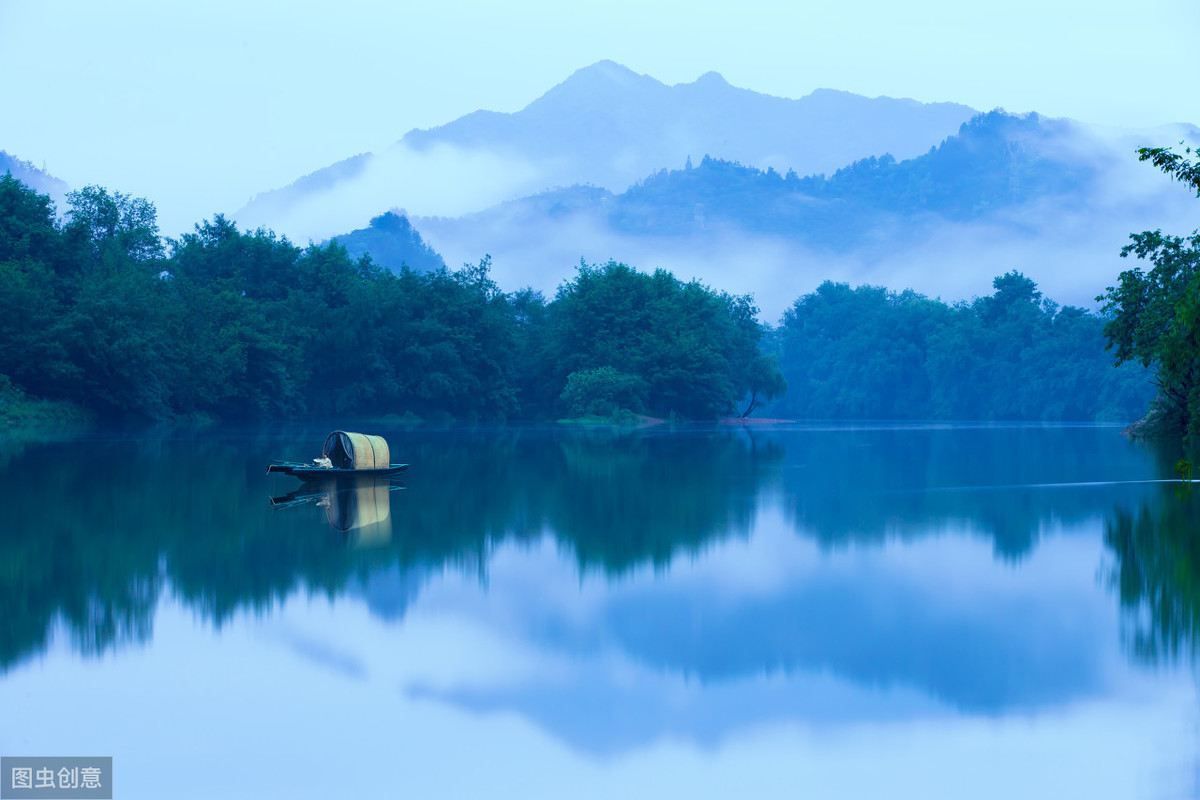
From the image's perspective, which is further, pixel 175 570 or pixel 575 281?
pixel 575 281

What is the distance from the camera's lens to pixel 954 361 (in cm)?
9525

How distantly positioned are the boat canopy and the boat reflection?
0.29 m

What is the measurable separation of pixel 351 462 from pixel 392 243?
136252 mm

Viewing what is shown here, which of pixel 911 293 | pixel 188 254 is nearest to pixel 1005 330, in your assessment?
pixel 911 293

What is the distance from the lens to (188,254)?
218 feet

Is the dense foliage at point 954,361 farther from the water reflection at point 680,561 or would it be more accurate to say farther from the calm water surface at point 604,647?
the calm water surface at point 604,647

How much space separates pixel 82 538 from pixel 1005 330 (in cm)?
8933

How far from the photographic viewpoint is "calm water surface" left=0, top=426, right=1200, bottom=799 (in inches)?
240

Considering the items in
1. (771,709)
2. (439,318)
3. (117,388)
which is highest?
(439,318)

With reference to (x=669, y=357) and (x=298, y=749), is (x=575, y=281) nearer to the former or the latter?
(x=669, y=357)

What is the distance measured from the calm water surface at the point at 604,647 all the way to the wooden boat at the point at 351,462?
285 cm

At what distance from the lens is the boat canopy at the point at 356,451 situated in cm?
2083

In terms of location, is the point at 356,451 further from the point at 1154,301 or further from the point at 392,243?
the point at 392,243

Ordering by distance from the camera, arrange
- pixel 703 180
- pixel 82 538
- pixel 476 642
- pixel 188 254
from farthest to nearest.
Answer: pixel 703 180
pixel 188 254
pixel 82 538
pixel 476 642
